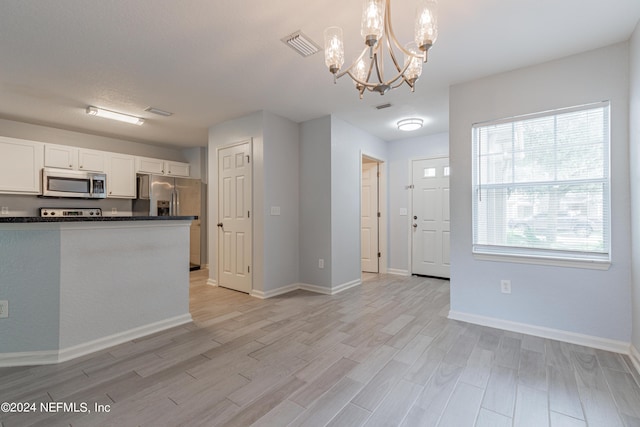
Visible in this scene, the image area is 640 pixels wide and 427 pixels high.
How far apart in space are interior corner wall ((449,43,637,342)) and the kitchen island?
9.91 feet

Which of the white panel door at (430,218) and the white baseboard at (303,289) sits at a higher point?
the white panel door at (430,218)

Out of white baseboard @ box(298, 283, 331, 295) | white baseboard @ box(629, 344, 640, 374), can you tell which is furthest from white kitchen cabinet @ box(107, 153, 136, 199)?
white baseboard @ box(629, 344, 640, 374)

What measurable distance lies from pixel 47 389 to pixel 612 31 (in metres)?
4.64

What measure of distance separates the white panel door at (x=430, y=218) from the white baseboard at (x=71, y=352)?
4.15 meters

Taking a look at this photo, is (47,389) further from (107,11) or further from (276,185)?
(276,185)

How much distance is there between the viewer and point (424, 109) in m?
3.79

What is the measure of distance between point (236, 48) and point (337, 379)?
2656 millimetres

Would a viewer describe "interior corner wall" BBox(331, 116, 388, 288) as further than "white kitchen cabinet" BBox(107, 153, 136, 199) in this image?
No

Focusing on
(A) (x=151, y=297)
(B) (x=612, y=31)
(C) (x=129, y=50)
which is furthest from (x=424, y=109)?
(A) (x=151, y=297)

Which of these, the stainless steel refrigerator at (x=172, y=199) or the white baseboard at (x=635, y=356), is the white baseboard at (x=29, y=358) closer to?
the stainless steel refrigerator at (x=172, y=199)

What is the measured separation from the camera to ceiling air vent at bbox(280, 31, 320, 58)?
2205 mm

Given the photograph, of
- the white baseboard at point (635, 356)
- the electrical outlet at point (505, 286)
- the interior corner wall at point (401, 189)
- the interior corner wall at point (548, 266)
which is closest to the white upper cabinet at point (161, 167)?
the interior corner wall at point (401, 189)

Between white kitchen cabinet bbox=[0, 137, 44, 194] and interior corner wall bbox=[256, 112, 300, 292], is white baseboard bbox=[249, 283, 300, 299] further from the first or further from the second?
white kitchen cabinet bbox=[0, 137, 44, 194]

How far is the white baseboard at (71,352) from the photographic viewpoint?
2.09 metres
